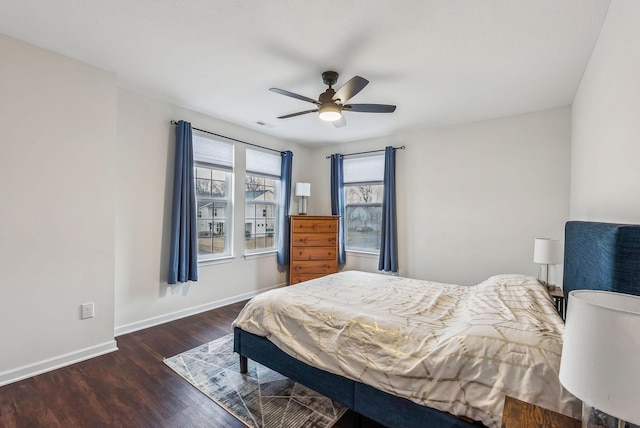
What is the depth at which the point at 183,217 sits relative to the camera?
3.50 m

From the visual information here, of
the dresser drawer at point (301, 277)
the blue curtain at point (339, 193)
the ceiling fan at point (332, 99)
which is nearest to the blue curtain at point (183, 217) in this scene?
the dresser drawer at point (301, 277)

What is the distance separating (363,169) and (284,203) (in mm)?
1473

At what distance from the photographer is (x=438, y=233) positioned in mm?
4191

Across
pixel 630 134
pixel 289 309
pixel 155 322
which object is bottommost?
pixel 155 322

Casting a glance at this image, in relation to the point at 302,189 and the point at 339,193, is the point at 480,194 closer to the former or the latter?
the point at 339,193

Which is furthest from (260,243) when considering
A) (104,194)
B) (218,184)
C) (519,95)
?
(519,95)

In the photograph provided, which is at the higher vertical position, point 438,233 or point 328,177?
point 328,177

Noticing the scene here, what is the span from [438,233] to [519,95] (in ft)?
6.39

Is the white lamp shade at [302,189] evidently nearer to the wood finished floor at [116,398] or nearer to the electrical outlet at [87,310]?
the wood finished floor at [116,398]

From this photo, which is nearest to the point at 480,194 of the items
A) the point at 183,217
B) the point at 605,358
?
the point at 605,358

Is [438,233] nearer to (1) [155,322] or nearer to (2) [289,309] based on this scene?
(2) [289,309]

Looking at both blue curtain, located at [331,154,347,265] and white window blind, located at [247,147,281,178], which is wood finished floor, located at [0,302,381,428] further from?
blue curtain, located at [331,154,347,265]

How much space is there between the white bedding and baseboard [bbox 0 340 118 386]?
1.50 meters

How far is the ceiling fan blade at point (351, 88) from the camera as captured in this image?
7.29 ft
